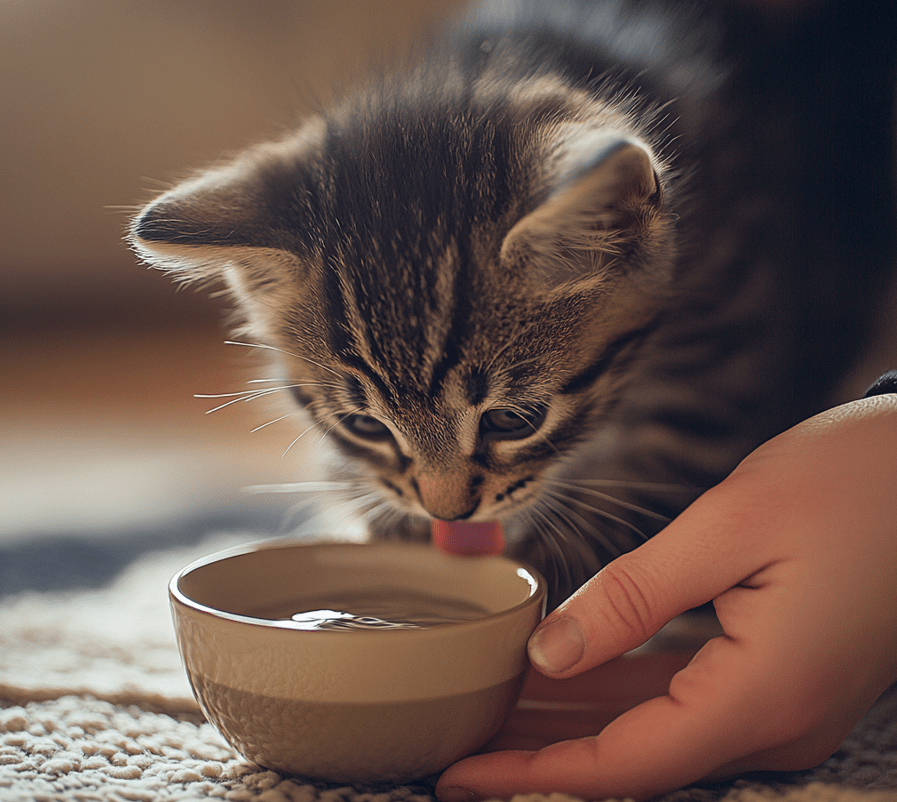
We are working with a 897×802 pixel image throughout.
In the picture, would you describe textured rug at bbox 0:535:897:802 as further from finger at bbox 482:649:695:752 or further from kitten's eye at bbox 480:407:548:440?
kitten's eye at bbox 480:407:548:440

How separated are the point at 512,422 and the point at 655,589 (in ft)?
0.88

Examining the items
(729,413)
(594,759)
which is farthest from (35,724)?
(729,413)

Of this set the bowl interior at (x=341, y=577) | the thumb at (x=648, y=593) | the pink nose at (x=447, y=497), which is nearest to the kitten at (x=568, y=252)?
the pink nose at (x=447, y=497)

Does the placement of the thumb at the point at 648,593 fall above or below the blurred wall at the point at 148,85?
below

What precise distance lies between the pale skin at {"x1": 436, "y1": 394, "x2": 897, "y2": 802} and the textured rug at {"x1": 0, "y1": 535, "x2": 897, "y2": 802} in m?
0.03

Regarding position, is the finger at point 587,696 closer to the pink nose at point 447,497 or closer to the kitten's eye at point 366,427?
the pink nose at point 447,497

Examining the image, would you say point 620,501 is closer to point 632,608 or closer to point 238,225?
point 632,608

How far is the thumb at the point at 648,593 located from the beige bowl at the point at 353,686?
1.0 inches

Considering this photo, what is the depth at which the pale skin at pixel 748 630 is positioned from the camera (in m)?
0.52

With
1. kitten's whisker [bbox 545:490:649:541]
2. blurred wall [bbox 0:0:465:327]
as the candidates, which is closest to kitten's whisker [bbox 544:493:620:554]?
kitten's whisker [bbox 545:490:649:541]

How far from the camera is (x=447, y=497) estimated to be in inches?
30.7

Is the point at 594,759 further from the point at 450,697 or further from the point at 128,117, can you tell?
the point at 128,117

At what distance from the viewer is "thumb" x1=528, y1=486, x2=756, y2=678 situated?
0.53 meters

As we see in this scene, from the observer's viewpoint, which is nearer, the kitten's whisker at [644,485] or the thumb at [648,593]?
the thumb at [648,593]
